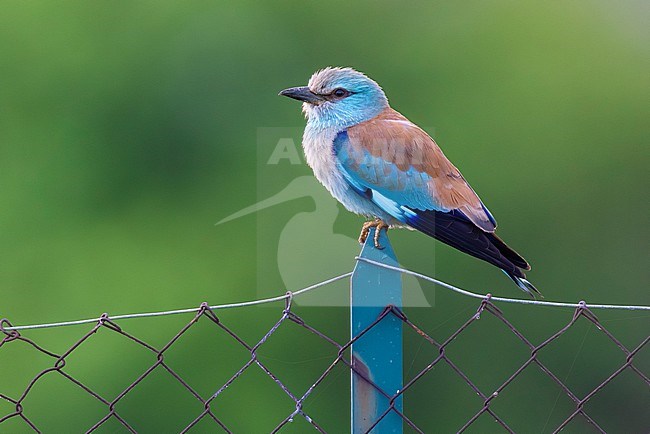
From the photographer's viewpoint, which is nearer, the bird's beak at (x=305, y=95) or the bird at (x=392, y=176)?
the bird at (x=392, y=176)

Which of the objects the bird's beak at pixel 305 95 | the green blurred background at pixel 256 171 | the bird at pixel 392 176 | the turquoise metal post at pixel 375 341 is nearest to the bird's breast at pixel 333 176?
the bird at pixel 392 176

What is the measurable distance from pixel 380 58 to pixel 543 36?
152 cm

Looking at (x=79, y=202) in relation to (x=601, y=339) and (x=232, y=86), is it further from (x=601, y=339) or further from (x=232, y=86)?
(x=601, y=339)

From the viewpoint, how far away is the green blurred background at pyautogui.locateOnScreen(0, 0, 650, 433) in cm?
682

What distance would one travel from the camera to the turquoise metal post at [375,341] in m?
1.88

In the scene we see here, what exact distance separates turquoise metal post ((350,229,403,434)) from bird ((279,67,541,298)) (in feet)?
2.68

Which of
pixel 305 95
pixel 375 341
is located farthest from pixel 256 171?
pixel 375 341

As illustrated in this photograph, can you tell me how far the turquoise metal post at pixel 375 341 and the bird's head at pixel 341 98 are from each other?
1.24 m

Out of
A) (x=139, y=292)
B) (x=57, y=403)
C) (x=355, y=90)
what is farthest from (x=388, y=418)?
(x=139, y=292)

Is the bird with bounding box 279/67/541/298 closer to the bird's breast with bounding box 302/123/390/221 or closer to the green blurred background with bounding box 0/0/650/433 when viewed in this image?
the bird's breast with bounding box 302/123/390/221

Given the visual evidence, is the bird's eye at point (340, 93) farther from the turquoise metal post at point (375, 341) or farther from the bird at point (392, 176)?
the turquoise metal post at point (375, 341)

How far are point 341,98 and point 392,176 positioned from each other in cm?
39

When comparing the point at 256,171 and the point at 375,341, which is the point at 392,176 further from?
Result: the point at 256,171

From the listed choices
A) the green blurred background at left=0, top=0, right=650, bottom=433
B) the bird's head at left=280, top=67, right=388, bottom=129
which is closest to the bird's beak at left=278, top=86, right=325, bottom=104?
the bird's head at left=280, top=67, right=388, bottom=129
